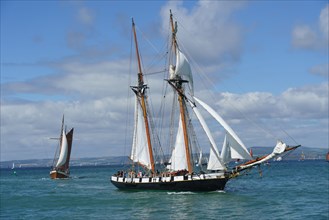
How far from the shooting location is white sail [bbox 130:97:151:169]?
245ft

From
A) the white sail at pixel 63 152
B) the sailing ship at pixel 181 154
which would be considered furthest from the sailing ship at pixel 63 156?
the sailing ship at pixel 181 154

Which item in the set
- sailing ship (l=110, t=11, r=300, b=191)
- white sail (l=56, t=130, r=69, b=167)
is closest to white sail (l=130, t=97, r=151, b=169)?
sailing ship (l=110, t=11, r=300, b=191)

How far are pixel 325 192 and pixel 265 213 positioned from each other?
24.4 metres

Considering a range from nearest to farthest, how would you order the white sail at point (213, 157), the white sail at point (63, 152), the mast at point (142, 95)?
1. the white sail at point (213, 157)
2. the mast at point (142, 95)
3. the white sail at point (63, 152)

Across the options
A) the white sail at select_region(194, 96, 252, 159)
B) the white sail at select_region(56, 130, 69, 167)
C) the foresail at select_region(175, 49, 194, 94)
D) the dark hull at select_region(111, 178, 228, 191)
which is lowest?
the dark hull at select_region(111, 178, 228, 191)

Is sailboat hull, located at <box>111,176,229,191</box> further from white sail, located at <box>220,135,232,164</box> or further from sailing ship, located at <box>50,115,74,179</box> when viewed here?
sailing ship, located at <box>50,115,74,179</box>

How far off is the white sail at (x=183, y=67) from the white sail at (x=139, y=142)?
1010cm

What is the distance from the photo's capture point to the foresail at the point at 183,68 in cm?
6856

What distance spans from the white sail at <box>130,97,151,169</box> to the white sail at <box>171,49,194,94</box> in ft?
33.1

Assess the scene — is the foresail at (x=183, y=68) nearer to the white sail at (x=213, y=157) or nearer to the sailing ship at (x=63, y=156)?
the white sail at (x=213, y=157)

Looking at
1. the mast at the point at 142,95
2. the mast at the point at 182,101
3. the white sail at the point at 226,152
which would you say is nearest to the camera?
the white sail at the point at 226,152

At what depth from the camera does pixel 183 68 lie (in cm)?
6888

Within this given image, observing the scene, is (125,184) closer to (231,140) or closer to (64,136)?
(231,140)

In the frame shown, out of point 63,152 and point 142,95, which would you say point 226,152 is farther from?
point 63,152
